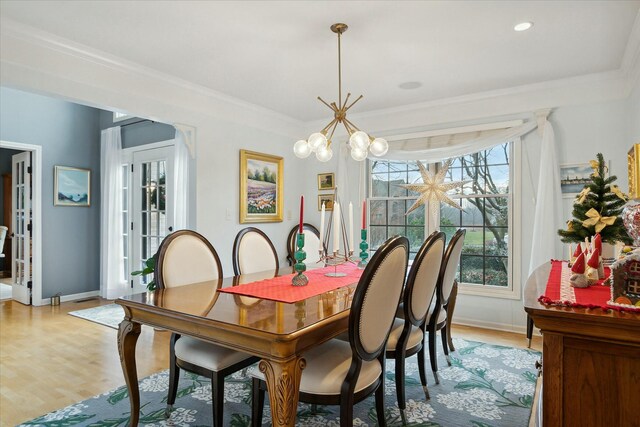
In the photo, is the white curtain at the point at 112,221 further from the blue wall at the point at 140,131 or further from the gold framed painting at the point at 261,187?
the gold framed painting at the point at 261,187

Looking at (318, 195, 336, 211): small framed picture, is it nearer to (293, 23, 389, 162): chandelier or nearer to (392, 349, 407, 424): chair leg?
(293, 23, 389, 162): chandelier

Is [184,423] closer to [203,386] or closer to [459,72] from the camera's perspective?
[203,386]

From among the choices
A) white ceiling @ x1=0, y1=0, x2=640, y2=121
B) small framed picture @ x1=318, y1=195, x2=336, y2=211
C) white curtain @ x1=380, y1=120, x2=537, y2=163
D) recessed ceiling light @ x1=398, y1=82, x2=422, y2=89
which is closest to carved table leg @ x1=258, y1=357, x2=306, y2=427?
white ceiling @ x1=0, y1=0, x2=640, y2=121

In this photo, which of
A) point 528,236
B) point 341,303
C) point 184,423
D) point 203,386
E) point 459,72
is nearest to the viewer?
point 341,303

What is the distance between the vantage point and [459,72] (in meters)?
3.29

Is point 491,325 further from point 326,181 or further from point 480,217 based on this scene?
point 326,181

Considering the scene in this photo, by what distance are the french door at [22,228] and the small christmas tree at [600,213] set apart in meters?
5.83

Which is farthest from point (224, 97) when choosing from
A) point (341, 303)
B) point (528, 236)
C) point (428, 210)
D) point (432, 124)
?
point (528, 236)

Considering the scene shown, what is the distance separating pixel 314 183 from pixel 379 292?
358cm

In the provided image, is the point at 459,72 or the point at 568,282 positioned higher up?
the point at 459,72

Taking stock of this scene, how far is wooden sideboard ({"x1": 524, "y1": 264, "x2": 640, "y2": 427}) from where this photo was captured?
1.11 metres

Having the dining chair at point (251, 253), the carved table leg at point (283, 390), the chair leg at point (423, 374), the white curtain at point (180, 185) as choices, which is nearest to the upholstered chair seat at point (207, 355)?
A: the carved table leg at point (283, 390)

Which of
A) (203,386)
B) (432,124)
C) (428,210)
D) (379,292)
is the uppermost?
(432,124)

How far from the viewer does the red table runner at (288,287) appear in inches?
77.0
